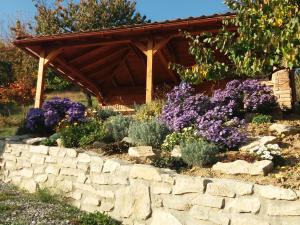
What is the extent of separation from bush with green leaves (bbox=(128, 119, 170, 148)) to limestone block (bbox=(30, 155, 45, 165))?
6.19 feet

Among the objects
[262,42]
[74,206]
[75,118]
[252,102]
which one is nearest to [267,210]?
[262,42]

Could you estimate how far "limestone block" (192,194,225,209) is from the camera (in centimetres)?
561

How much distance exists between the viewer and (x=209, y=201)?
5.71 meters

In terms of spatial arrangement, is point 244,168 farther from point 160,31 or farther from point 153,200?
point 160,31

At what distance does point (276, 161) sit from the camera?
6.57 m

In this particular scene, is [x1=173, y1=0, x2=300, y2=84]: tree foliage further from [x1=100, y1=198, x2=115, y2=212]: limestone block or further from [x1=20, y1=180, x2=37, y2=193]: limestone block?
[x1=20, y1=180, x2=37, y2=193]: limestone block

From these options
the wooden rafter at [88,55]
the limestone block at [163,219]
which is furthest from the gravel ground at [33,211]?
the wooden rafter at [88,55]

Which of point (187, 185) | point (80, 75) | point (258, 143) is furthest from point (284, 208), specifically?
point (80, 75)

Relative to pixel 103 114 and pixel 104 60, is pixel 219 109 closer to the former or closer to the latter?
pixel 103 114

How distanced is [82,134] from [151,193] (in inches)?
120

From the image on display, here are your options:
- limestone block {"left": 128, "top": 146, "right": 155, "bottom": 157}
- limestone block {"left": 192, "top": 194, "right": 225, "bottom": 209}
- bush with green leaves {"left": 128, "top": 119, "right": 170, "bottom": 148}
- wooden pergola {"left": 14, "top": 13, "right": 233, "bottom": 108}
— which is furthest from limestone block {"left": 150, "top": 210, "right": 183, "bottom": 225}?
wooden pergola {"left": 14, "top": 13, "right": 233, "bottom": 108}

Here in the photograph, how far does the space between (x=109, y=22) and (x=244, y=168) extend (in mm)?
20270

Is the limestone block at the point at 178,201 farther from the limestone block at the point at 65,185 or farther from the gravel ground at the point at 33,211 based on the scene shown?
the limestone block at the point at 65,185

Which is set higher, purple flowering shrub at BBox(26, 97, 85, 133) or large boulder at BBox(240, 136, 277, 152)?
purple flowering shrub at BBox(26, 97, 85, 133)
